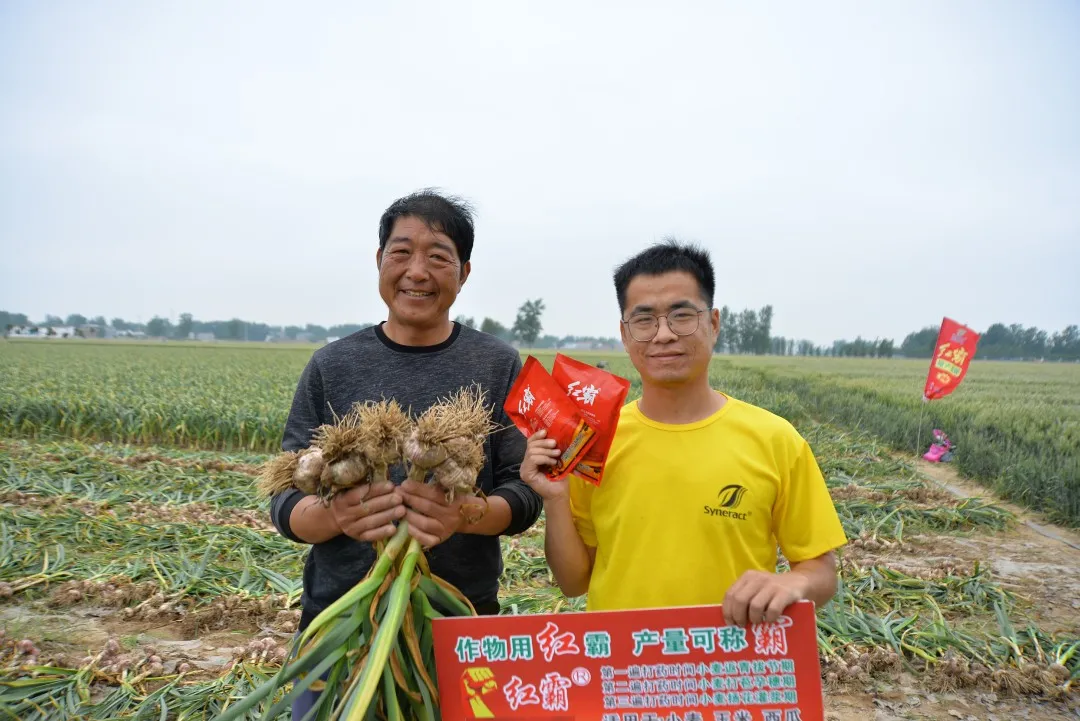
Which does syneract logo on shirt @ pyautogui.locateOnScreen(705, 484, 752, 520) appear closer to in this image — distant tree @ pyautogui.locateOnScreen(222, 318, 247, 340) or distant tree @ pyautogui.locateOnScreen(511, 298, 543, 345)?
distant tree @ pyautogui.locateOnScreen(511, 298, 543, 345)

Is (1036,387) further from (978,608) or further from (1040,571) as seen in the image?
(978,608)

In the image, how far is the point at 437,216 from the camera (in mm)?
1626

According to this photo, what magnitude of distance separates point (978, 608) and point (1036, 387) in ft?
55.2

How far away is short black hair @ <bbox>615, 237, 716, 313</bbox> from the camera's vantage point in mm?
1599

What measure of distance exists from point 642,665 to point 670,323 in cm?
78

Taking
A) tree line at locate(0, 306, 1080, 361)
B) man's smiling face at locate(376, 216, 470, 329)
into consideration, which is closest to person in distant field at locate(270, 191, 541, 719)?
man's smiling face at locate(376, 216, 470, 329)

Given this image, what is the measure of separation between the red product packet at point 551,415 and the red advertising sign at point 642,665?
1.14 ft

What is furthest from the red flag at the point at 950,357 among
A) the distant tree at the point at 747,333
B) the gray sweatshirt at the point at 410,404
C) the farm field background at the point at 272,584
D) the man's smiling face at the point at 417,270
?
the distant tree at the point at 747,333

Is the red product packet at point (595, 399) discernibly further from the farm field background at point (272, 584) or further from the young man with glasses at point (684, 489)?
the farm field background at point (272, 584)

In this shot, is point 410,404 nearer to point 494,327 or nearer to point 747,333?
point 494,327

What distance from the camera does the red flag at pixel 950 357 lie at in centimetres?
939

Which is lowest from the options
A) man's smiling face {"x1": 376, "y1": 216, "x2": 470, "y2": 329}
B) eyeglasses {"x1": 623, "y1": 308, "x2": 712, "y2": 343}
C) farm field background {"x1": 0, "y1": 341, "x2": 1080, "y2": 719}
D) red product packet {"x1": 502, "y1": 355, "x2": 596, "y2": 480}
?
farm field background {"x1": 0, "y1": 341, "x2": 1080, "y2": 719}

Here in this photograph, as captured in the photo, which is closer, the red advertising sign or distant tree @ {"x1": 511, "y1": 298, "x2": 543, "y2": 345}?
the red advertising sign

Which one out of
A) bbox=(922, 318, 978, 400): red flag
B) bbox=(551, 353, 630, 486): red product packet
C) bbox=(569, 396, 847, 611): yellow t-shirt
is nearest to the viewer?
bbox=(551, 353, 630, 486): red product packet
